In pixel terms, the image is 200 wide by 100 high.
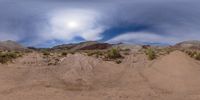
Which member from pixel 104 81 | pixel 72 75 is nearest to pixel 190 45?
pixel 104 81

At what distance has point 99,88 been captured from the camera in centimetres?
2828

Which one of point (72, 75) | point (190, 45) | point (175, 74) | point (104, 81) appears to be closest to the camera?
point (175, 74)

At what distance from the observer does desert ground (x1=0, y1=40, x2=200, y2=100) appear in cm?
2611

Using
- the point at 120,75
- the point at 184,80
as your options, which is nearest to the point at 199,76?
the point at 184,80

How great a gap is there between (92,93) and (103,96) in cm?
103

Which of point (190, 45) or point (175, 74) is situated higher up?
point (190, 45)

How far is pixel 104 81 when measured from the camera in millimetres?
30250

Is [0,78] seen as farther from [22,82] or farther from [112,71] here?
[112,71]

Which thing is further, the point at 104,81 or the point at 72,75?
the point at 72,75

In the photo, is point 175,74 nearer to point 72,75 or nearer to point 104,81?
point 104,81

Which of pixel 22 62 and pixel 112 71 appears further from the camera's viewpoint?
pixel 22 62

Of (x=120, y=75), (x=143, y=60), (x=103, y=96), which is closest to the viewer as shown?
(x=103, y=96)

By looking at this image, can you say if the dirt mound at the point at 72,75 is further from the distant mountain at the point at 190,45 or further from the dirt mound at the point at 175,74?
the distant mountain at the point at 190,45

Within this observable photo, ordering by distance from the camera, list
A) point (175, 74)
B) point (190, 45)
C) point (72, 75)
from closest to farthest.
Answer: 1. point (175, 74)
2. point (72, 75)
3. point (190, 45)
